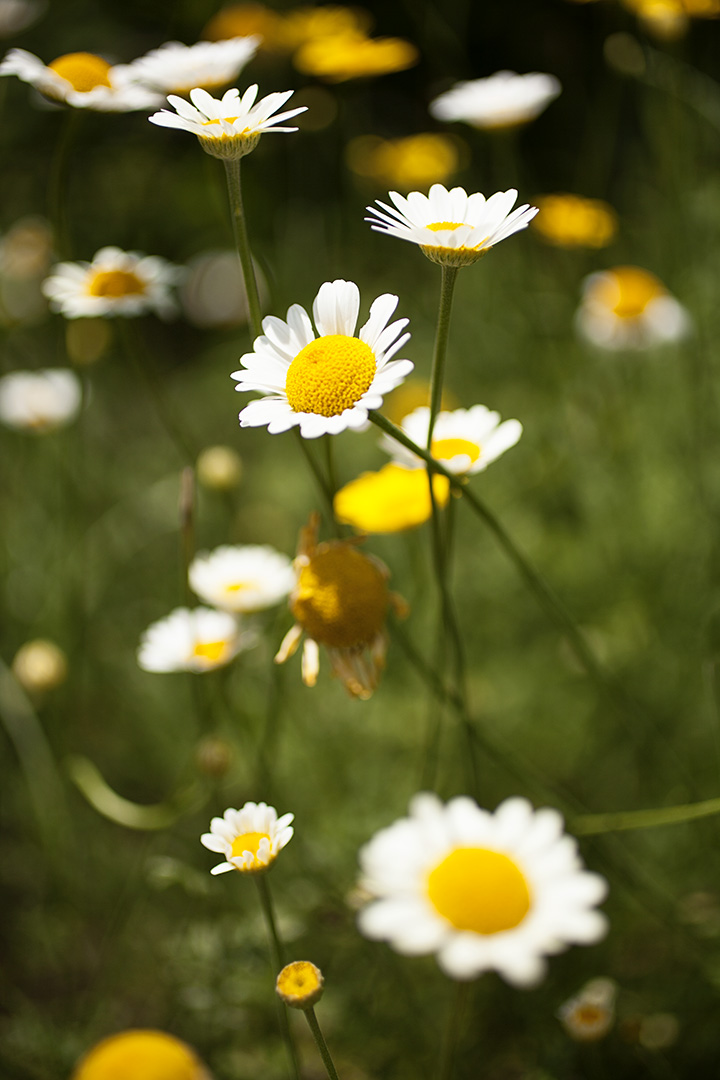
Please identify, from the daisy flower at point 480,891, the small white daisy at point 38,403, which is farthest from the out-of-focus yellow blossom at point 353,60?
the daisy flower at point 480,891

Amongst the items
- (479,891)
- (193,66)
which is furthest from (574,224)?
(479,891)

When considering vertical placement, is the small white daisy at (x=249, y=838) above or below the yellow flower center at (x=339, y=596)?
below

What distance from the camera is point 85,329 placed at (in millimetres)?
1425

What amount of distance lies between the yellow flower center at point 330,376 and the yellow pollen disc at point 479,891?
0.32 metres

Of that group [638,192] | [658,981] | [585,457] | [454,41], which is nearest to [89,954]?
[658,981]

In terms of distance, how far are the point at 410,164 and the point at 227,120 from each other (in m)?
1.36

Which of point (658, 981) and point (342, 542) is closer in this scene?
point (342, 542)

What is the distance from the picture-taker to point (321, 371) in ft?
1.68

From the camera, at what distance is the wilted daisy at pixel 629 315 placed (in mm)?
1436

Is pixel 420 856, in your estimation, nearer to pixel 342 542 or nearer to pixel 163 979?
pixel 342 542

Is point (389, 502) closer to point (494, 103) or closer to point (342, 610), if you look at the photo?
point (342, 610)

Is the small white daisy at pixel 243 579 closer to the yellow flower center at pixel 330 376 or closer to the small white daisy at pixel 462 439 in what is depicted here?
the small white daisy at pixel 462 439

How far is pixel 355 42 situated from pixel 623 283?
1.80 feet

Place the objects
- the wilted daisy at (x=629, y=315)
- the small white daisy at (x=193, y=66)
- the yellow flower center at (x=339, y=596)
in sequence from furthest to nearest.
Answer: the wilted daisy at (x=629, y=315)
the small white daisy at (x=193, y=66)
the yellow flower center at (x=339, y=596)
